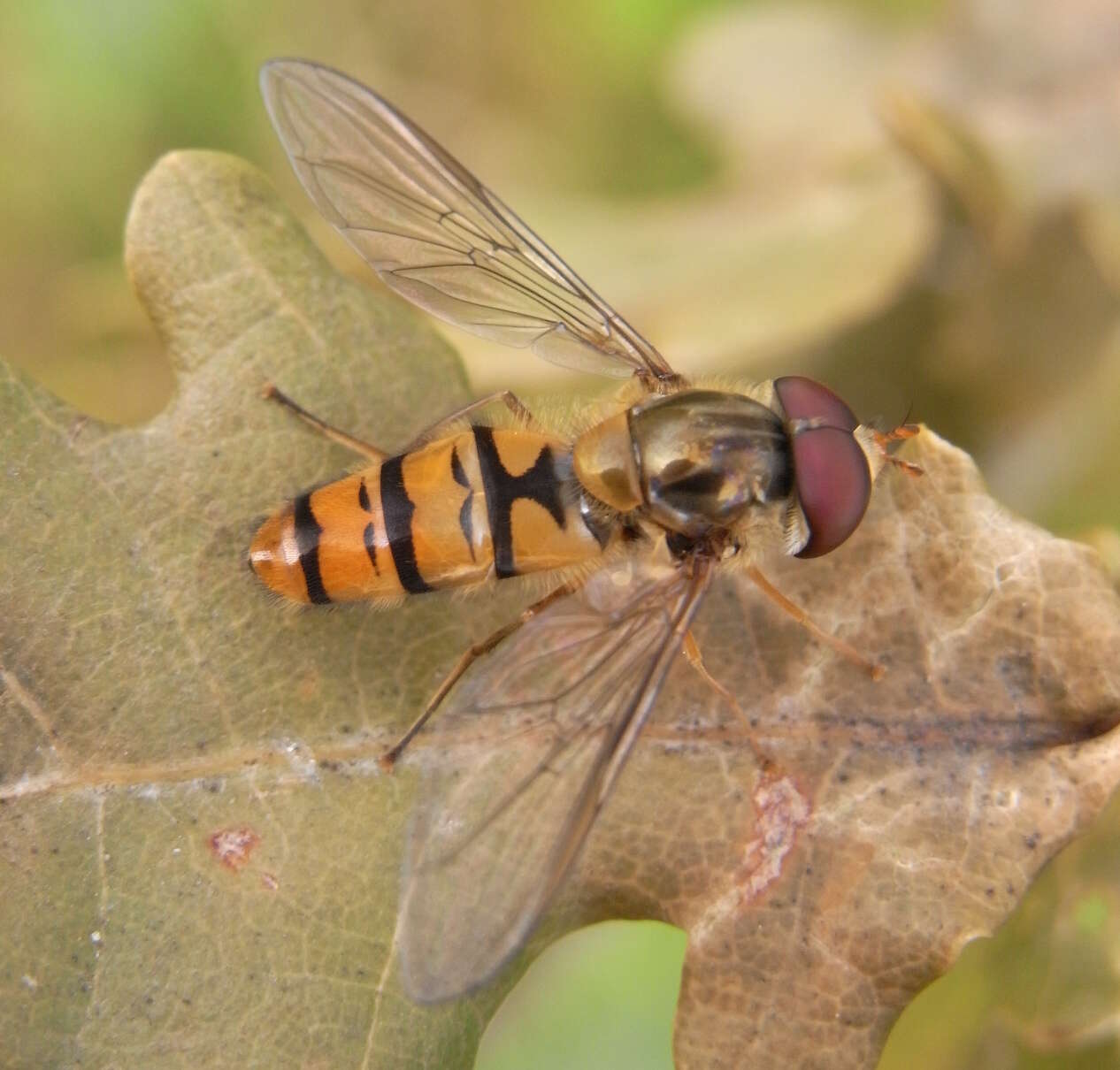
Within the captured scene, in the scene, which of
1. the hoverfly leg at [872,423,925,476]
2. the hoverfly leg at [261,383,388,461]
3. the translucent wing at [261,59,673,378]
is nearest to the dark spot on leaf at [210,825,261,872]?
the hoverfly leg at [261,383,388,461]

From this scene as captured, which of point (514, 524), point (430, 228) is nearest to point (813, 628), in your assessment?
point (514, 524)

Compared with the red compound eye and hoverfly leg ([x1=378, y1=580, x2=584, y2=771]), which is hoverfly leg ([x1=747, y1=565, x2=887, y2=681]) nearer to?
the red compound eye

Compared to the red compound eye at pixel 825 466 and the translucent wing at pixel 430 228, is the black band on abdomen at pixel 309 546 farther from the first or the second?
the red compound eye at pixel 825 466

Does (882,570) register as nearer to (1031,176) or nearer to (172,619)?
(172,619)

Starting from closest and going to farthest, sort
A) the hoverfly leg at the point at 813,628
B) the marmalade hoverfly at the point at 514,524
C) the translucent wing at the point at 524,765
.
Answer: the translucent wing at the point at 524,765 < the marmalade hoverfly at the point at 514,524 < the hoverfly leg at the point at 813,628

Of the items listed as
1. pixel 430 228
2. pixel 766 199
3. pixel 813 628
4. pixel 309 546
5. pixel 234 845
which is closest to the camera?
pixel 234 845

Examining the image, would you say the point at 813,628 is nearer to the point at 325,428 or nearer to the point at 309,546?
the point at 309,546

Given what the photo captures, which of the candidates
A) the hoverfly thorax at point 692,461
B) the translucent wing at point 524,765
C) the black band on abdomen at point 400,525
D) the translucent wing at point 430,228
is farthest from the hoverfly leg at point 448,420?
the translucent wing at point 524,765
